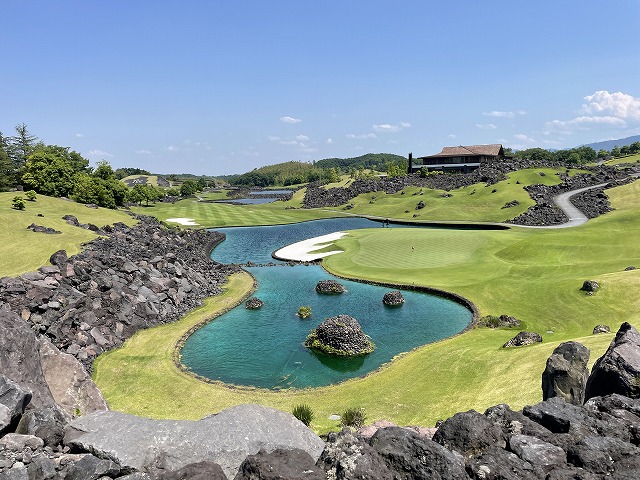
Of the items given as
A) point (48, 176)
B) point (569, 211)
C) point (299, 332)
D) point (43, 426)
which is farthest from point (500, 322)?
point (48, 176)

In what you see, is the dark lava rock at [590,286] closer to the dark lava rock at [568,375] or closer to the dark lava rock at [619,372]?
the dark lava rock at [568,375]

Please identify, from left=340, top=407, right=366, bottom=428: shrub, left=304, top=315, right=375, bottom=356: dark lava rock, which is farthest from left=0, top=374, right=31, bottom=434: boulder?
left=304, top=315, right=375, bottom=356: dark lava rock

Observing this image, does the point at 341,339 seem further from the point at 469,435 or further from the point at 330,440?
the point at 469,435

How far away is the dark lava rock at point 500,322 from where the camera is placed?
109 feet

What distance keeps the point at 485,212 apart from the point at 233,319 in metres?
91.9

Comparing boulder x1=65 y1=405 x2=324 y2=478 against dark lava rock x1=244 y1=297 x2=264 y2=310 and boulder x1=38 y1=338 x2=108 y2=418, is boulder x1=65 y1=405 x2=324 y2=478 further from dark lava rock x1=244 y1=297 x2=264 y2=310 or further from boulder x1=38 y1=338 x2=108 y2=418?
dark lava rock x1=244 y1=297 x2=264 y2=310

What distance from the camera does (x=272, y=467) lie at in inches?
316

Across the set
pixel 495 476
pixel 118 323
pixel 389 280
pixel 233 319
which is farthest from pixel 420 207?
pixel 495 476

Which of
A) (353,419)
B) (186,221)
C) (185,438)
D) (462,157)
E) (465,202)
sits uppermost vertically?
(462,157)

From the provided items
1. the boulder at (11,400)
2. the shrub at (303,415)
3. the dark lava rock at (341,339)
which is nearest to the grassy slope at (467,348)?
the shrub at (303,415)

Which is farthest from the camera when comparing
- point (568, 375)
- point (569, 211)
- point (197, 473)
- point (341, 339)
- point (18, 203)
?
point (569, 211)

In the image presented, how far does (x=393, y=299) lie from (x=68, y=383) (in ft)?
102

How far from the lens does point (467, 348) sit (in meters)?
28.2

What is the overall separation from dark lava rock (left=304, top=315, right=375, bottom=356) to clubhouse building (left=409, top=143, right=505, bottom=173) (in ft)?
508
